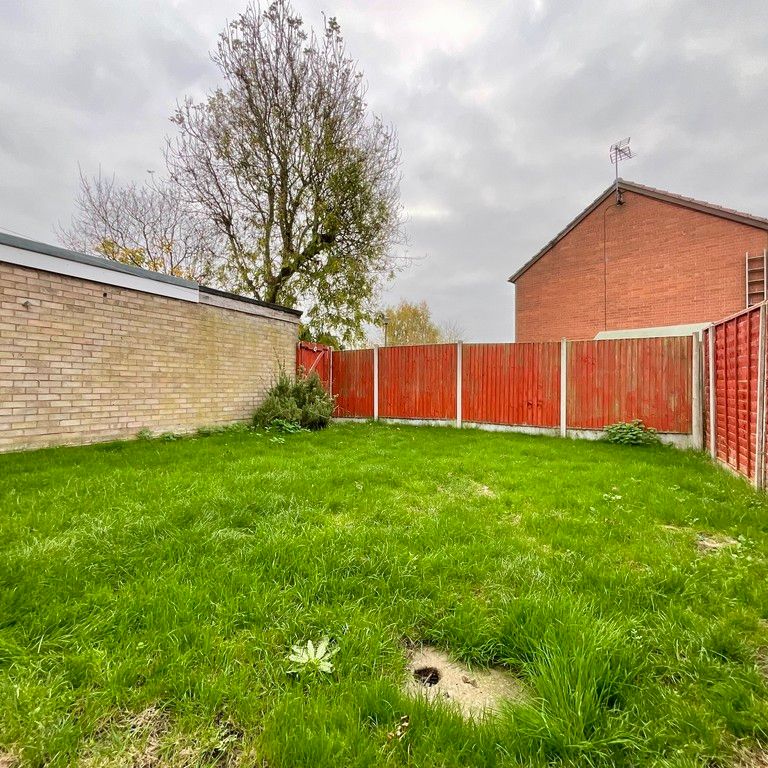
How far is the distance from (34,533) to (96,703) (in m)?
1.68

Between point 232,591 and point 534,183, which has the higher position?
point 534,183

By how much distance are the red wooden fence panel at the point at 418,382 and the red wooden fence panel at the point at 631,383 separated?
2643mm

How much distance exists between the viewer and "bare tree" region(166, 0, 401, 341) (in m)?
10.2

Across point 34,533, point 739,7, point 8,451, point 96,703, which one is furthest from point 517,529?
point 739,7

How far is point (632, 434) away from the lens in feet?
20.7

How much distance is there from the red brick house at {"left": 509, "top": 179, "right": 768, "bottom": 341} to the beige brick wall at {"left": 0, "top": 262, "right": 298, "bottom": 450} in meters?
11.0

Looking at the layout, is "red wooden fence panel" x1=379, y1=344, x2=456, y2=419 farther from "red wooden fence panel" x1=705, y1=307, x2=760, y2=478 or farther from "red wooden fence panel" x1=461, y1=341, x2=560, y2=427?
"red wooden fence panel" x1=705, y1=307, x2=760, y2=478

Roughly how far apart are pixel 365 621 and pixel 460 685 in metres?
0.44

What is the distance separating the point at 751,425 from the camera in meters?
3.69

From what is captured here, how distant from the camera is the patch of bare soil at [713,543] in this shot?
2.28 metres

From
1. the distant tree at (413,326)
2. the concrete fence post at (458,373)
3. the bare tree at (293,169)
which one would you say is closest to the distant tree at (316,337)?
the bare tree at (293,169)

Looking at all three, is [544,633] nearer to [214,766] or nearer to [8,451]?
[214,766]

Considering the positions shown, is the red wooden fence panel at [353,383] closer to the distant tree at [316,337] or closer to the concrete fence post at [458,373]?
the concrete fence post at [458,373]

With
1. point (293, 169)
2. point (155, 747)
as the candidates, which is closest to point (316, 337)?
point (293, 169)
